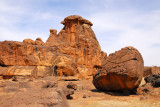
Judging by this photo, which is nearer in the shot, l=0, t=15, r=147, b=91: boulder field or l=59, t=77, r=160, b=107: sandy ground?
l=59, t=77, r=160, b=107: sandy ground

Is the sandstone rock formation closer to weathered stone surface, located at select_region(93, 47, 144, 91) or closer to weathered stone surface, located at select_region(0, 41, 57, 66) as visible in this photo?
weathered stone surface, located at select_region(93, 47, 144, 91)

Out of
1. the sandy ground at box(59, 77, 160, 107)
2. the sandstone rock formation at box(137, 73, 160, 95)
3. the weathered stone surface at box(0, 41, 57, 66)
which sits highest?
the weathered stone surface at box(0, 41, 57, 66)

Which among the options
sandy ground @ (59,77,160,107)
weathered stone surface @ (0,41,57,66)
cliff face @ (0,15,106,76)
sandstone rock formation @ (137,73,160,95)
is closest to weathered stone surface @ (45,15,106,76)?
cliff face @ (0,15,106,76)

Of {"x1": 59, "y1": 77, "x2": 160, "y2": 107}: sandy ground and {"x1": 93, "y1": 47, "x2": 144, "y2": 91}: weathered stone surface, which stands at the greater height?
{"x1": 93, "y1": 47, "x2": 144, "y2": 91}: weathered stone surface

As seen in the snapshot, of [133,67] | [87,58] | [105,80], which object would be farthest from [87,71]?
[133,67]

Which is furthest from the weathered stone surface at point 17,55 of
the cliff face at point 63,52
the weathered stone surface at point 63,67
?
the weathered stone surface at point 63,67

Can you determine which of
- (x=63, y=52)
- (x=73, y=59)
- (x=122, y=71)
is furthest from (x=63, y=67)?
(x=122, y=71)

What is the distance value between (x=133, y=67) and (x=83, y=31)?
50.6ft

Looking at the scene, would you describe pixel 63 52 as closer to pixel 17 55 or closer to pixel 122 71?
pixel 17 55

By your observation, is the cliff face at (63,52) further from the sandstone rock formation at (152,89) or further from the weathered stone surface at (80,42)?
the sandstone rock formation at (152,89)

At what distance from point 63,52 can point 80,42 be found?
390cm

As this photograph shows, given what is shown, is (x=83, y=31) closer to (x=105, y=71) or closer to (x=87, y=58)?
(x=87, y=58)

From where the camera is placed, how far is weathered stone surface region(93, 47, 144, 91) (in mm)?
8578

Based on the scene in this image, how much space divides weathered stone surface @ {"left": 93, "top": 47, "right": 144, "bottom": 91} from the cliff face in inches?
280
